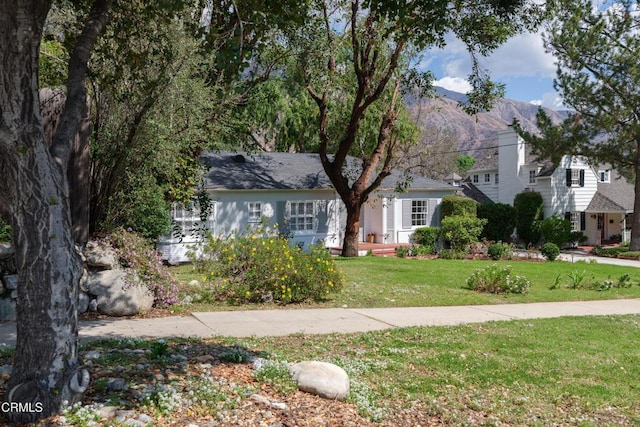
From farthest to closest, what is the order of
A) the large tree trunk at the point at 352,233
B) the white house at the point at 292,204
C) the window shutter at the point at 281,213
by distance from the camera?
the window shutter at the point at 281,213 < the large tree trunk at the point at 352,233 < the white house at the point at 292,204

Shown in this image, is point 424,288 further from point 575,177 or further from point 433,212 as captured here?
point 575,177

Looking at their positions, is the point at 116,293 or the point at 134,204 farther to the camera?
the point at 134,204

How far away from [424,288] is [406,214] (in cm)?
1452

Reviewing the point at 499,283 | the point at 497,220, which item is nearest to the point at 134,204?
the point at 499,283

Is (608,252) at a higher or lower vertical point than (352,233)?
lower

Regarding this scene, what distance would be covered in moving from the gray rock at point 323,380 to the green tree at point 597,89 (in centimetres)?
2822

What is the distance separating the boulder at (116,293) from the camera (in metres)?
8.84

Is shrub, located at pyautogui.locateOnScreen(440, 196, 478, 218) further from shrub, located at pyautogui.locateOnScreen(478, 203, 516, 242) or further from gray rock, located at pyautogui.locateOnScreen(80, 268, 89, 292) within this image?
gray rock, located at pyautogui.locateOnScreen(80, 268, 89, 292)

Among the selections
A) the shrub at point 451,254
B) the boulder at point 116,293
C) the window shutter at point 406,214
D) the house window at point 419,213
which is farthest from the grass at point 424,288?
the house window at point 419,213

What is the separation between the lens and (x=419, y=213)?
28250 millimetres

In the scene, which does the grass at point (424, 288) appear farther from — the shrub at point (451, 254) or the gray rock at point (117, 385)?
the shrub at point (451, 254)

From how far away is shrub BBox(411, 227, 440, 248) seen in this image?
2703cm

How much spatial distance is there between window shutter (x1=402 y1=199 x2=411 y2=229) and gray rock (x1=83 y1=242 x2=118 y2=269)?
1975 centimetres

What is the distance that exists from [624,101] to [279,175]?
1891 centimetres
